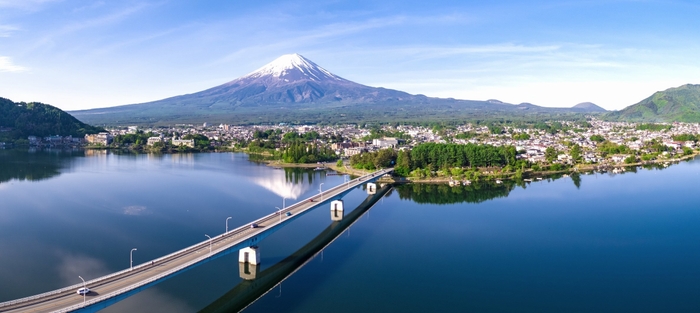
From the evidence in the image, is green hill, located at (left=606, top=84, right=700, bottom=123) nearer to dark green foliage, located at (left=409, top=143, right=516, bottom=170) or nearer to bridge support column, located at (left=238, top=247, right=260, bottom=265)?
dark green foliage, located at (left=409, top=143, right=516, bottom=170)

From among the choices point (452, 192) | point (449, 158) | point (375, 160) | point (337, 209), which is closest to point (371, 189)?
point (452, 192)

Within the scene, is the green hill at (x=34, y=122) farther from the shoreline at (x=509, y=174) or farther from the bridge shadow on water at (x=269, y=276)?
the bridge shadow on water at (x=269, y=276)

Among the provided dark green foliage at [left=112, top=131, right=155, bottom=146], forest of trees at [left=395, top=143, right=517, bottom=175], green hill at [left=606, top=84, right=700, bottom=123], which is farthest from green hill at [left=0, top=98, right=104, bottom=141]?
green hill at [left=606, top=84, right=700, bottom=123]

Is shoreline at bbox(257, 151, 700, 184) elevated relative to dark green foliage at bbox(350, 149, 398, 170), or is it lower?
lower

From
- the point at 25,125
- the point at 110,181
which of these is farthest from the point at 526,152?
the point at 25,125

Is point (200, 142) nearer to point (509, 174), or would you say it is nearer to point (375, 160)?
point (375, 160)

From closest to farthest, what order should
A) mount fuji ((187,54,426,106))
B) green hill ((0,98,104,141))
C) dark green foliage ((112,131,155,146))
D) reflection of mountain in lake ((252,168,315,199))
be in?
reflection of mountain in lake ((252,168,315,199))
dark green foliage ((112,131,155,146))
green hill ((0,98,104,141))
mount fuji ((187,54,426,106))
